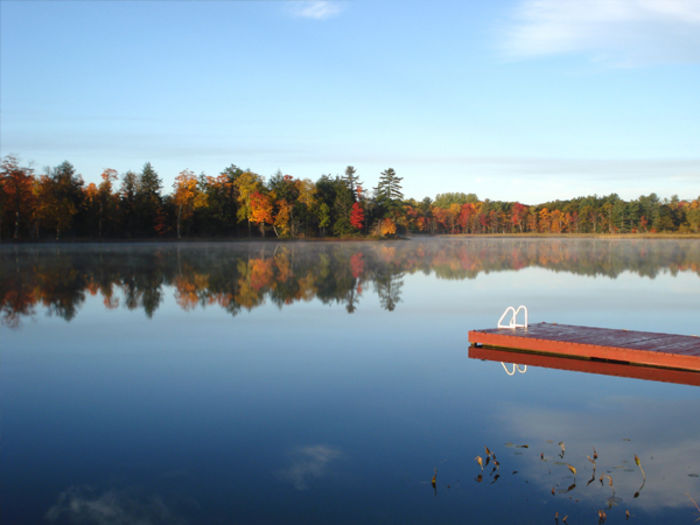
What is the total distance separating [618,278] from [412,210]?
163 meters

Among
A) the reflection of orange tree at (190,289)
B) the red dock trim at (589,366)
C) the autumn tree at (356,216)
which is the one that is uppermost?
the autumn tree at (356,216)

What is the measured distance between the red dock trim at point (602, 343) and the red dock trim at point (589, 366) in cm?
12

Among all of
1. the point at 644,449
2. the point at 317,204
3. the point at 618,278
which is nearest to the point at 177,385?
the point at 644,449

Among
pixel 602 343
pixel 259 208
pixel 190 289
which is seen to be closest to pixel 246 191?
pixel 259 208

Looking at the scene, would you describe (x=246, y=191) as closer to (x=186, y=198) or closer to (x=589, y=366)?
(x=186, y=198)

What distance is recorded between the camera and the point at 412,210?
194 meters

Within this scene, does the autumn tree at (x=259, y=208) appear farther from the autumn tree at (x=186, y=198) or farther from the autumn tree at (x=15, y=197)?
the autumn tree at (x=15, y=197)

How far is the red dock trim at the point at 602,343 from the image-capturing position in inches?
455

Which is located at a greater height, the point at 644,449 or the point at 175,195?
the point at 175,195

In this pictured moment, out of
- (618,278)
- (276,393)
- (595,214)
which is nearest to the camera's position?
(276,393)

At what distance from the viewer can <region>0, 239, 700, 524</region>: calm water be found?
629cm

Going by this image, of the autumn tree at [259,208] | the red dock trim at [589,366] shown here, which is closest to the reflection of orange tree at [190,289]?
the red dock trim at [589,366]

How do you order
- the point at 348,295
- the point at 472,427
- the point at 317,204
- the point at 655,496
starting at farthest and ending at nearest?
1. the point at 317,204
2. the point at 348,295
3. the point at 472,427
4. the point at 655,496

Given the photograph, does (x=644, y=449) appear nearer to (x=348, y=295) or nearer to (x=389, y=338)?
(x=389, y=338)
